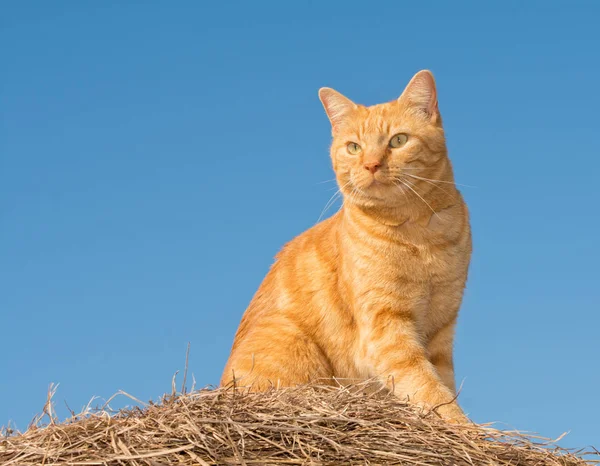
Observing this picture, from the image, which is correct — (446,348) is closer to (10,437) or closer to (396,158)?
(396,158)

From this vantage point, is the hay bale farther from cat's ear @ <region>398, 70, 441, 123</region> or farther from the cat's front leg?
cat's ear @ <region>398, 70, 441, 123</region>

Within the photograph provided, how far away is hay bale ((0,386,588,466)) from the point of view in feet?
10.8

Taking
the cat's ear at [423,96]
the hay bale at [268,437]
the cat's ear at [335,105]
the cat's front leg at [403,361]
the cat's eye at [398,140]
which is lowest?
the hay bale at [268,437]

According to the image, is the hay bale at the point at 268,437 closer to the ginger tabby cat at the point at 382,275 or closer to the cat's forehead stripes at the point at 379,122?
the ginger tabby cat at the point at 382,275

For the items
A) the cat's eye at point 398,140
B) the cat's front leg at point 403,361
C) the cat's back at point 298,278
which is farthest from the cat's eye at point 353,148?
the cat's front leg at point 403,361

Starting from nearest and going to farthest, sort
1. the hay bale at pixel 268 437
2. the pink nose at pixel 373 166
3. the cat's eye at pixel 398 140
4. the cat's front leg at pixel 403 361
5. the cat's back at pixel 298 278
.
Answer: the hay bale at pixel 268 437, the cat's front leg at pixel 403 361, the pink nose at pixel 373 166, the cat's eye at pixel 398 140, the cat's back at pixel 298 278

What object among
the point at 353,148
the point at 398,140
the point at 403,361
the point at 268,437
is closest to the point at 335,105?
Result: the point at 353,148

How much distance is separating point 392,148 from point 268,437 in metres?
2.51

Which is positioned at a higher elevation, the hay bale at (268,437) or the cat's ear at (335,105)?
the cat's ear at (335,105)

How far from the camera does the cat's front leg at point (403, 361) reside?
15.5 ft

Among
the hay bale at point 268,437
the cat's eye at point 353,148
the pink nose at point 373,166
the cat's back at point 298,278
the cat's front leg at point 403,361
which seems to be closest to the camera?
the hay bale at point 268,437

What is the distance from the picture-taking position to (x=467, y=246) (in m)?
5.50

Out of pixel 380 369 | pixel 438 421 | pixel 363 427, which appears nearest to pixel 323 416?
pixel 363 427

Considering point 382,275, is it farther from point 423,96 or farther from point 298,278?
point 423,96
